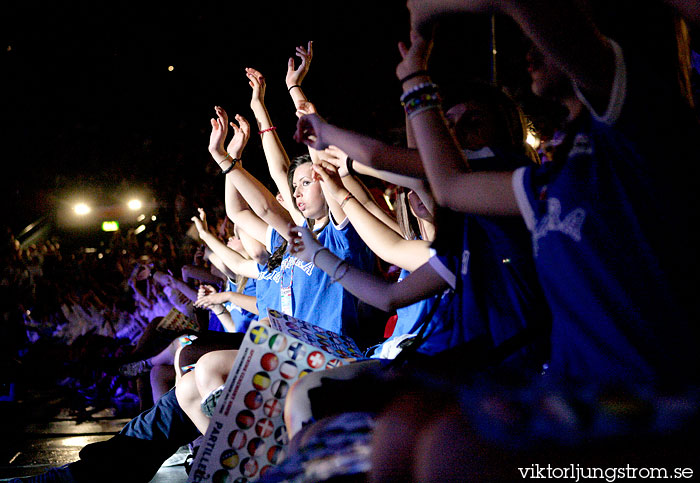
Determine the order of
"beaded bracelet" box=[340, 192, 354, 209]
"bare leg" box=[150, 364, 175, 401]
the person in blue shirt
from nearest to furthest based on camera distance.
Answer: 1. the person in blue shirt
2. "beaded bracelet" box=[340, 192, 354, 209]
3. "bare leg" box=[150, 364, 175, 401]

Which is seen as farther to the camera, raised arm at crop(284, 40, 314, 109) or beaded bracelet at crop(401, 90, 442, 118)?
raised arm at crop(284, 40, 314, 109)

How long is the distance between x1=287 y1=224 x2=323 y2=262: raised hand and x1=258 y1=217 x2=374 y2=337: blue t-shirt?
2.77ft

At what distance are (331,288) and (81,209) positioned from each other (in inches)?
522

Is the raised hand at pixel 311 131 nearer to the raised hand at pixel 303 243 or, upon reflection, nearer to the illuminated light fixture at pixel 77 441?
the raised hand at pixel 303 243

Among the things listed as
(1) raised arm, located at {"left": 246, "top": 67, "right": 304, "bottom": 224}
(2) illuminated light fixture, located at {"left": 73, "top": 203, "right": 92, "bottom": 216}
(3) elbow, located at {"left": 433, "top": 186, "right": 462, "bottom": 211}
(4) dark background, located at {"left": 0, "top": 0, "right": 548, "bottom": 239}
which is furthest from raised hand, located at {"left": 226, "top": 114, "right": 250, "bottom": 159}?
(2) illuminated light fixture, located at {"left": 73, "top": 203, "right": 92, "bottom": 216}

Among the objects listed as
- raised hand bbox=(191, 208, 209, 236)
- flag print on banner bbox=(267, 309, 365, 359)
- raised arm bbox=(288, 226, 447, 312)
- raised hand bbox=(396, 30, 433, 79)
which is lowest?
flag print on banner bbox=(267, 309, 365, 359)

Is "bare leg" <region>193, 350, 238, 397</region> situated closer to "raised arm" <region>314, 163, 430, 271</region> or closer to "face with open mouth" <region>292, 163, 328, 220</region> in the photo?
"raised arm" <region>314, 163, 430, 271</region>

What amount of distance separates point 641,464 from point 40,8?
8333 millimetres

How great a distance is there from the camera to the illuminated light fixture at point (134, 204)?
45.2 ft

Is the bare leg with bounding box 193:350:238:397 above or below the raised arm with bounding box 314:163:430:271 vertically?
below

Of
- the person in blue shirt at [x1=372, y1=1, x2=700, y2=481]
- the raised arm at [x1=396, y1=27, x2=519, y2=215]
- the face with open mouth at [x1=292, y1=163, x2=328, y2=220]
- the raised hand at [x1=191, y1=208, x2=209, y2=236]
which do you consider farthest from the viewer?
the raised hand at [x1=191, y1=208, x2=209, y2=236]

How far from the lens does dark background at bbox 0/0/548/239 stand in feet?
19.4

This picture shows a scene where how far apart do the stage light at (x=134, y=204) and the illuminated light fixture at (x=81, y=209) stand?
1117 mm

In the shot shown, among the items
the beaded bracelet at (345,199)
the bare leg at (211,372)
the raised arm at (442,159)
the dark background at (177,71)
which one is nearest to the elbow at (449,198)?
the raised arm at (442,159)
